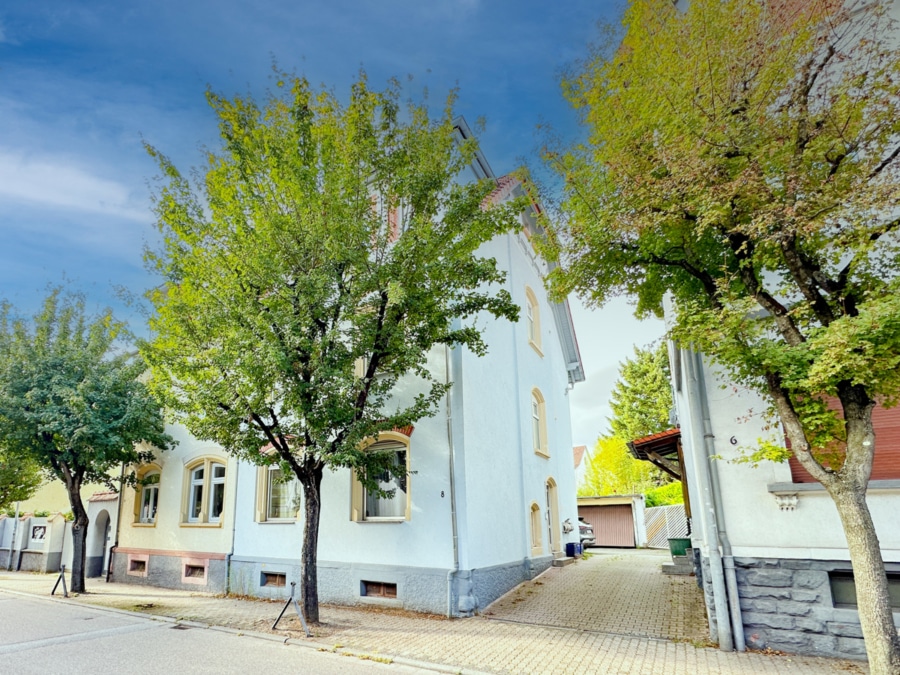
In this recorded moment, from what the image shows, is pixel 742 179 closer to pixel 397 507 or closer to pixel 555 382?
pixel 397 507

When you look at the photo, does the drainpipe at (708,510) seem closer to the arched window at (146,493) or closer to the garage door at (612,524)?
the arched window at (146,493)

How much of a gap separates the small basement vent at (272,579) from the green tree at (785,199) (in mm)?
10758

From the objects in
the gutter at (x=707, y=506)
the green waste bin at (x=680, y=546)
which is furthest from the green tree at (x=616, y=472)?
the gutter at (x=707, y=506)

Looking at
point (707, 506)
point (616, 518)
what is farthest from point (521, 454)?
point (616, 518)

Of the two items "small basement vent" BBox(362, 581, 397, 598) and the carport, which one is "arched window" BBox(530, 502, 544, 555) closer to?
"small basement vent" BBox(362, 581, 397, 598)

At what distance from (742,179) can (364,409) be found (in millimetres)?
7069

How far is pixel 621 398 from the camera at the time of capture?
41500mm

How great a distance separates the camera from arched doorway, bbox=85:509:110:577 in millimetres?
18188

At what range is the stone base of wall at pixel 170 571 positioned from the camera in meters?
13.6

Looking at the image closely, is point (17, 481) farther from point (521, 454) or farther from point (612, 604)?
point (612, 604)

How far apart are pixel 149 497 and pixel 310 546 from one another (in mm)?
10396

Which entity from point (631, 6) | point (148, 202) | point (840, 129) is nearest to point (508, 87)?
point (631, 6)

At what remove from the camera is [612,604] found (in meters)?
10.7

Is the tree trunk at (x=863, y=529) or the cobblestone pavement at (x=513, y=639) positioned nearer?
the tree trunk at (x=863, y=529)
